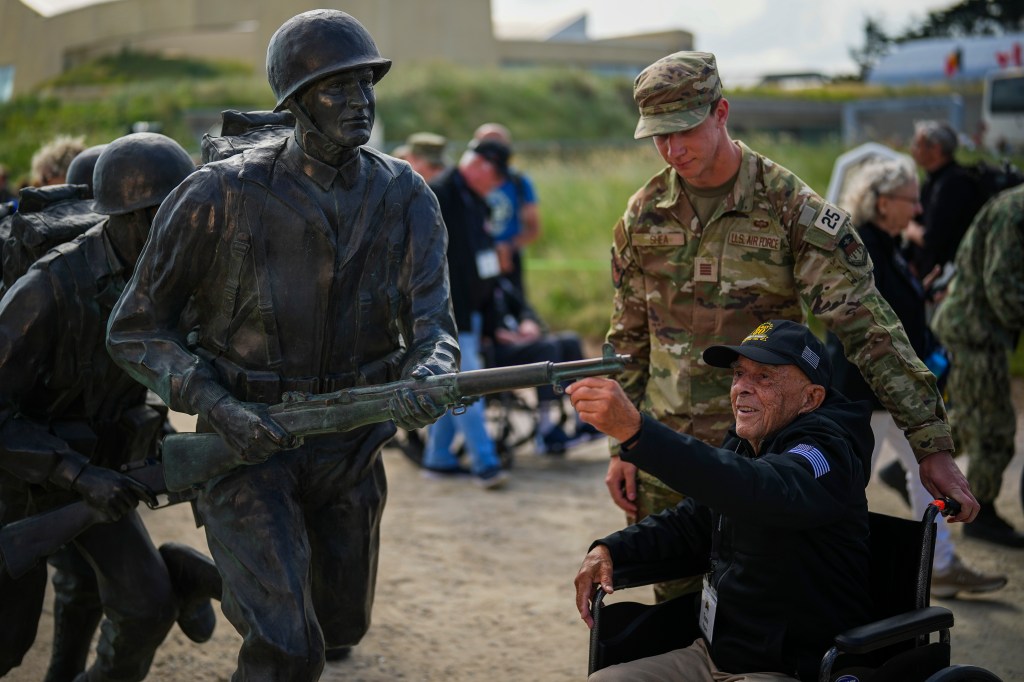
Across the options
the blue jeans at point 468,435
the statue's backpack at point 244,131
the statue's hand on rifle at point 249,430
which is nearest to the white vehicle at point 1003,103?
the blue jeans at point 468,435

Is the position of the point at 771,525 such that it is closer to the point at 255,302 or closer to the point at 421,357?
the point at 421,357

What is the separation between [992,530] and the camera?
275 inches

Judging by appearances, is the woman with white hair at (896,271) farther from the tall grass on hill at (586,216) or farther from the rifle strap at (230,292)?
the tall grass on hill at (586,216)

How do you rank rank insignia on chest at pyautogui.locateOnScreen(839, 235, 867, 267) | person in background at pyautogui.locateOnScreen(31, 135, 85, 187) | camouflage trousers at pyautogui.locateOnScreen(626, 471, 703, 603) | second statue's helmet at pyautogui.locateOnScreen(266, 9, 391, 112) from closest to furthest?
second statue's helmet at pyautogui.locateOnScreen(266, 9, 391, 112)
rank insignia on chest at pyautogui.locateOnScreen(839, 235, 867, 267)
camouflage trousers at pyautogui.locateOnScreen(626, 471, 703, 603)
person in background at pyautogui.locateOnScreen(31, 135, 85, 187)

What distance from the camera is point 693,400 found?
446 cm

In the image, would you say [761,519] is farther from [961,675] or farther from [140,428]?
[140,428]

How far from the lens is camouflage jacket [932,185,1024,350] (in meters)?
6.59

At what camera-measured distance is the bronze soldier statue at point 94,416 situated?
420cm

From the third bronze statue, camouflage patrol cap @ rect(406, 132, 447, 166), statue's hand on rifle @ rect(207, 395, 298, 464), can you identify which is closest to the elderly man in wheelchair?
the third bronze statue

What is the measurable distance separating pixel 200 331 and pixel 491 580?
327 cm

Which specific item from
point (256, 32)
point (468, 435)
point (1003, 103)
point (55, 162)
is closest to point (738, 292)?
point (55, 162)

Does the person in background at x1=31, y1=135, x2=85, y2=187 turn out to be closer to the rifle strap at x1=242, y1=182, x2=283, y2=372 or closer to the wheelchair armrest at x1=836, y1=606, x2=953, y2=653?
the rifle strap at x1=242, y1=182, x2=283, y2=372

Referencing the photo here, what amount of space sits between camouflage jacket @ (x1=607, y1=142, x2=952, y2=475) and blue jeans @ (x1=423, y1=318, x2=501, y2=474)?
371 cm

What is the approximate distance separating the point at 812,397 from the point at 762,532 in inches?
17.9
